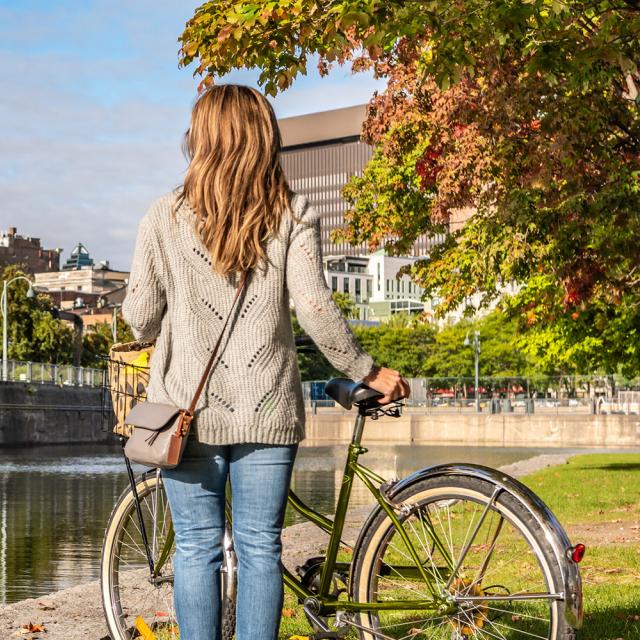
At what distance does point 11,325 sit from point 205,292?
8000 cm

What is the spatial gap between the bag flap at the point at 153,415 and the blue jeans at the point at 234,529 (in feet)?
0.36

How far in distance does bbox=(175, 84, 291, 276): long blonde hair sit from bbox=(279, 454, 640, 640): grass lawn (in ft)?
5.53

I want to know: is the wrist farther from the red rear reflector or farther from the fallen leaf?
the fallen leaf

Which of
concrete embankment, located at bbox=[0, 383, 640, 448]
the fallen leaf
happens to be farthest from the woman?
concrete embankment, located at bbox=[0, 383, 640, 448]

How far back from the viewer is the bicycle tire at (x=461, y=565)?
12.2ft

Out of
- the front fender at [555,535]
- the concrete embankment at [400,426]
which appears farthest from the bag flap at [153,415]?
the concrete embankment at [400,426]

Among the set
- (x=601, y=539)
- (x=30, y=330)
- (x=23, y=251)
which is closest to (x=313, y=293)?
(x=601, y=539)

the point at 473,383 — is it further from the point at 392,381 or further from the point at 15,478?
the point at 392,381

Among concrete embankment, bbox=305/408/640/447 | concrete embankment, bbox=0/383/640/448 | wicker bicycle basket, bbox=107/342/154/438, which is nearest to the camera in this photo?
wicker bicycle basket, bbox=107/342/154/438

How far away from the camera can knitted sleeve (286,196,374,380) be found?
146 inches

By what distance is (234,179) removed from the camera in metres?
3.63

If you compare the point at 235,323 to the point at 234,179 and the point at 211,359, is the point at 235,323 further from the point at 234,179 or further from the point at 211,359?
the point at 234,179

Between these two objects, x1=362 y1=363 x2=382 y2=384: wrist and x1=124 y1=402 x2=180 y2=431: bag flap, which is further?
x1=362 y1=363 x2=382 y2=384: wrist

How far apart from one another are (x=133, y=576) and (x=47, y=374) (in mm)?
56935
